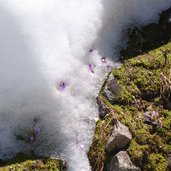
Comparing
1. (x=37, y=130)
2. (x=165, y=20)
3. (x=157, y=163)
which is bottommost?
(x=157, y=163)

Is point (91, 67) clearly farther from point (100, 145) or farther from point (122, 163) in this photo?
point (122, 163)

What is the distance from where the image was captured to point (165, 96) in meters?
4.94

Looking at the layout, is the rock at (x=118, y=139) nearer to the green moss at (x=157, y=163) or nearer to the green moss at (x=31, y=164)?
the green moss at (x=157, y=163)

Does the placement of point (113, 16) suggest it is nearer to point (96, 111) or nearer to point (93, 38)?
point (93, 38)

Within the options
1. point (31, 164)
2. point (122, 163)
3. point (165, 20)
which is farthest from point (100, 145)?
point (165, 20)

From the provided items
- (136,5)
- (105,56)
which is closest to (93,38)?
(105,56)

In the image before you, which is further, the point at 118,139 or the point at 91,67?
the point at 91,67

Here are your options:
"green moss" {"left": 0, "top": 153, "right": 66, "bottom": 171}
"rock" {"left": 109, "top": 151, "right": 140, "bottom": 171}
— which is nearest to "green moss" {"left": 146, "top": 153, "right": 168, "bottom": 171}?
"rock" {"left": 109, "top": 151, "right": 140, "bottom": 171}

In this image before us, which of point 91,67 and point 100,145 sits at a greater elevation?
point 91,67

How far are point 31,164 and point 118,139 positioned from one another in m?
1.07

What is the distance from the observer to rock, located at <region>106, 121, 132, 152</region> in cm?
455

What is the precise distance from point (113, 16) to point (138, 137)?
1837mm

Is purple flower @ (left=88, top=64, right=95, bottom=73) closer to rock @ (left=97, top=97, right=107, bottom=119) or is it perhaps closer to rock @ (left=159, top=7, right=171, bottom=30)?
rock @ (left=97, top=97, right=107, bottom=119)

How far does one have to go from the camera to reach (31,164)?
455cm
